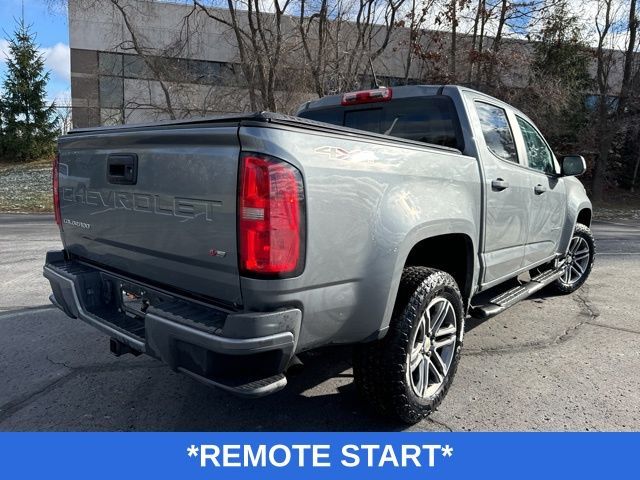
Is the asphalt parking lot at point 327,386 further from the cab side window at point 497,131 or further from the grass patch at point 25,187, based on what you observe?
the grass patch at point 25,187

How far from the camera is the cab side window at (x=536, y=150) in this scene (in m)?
4.33

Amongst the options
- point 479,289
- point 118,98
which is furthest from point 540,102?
point 118,98

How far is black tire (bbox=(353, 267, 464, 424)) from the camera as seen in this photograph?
8.52ft

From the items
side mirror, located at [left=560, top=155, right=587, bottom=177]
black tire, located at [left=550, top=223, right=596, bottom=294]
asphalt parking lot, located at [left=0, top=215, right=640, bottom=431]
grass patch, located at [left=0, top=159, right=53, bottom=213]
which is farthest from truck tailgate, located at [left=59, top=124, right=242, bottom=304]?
grass patch, located at [left=0, top=159, right=53, bottom=213]

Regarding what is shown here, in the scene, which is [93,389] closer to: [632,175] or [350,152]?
[350,152]

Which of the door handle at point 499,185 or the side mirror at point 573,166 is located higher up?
the side mirror at point 573,166

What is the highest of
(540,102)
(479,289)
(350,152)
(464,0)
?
(464,0)

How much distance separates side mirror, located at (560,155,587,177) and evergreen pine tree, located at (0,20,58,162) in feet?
96.8

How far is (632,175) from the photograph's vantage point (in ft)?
82.4

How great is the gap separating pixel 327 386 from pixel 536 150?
297 cm

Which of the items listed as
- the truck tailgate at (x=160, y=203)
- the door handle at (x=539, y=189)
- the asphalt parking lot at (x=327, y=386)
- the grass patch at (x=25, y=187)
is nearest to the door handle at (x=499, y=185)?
the door handle at (x=539, y=189)

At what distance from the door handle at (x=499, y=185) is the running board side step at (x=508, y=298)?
2.82ft

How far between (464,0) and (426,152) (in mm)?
19237

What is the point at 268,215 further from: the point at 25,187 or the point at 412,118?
the point at 25,187
